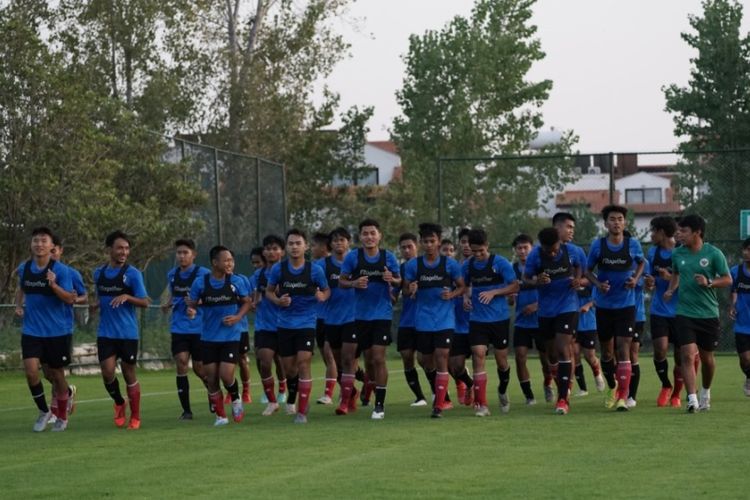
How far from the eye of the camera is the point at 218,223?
109 feet

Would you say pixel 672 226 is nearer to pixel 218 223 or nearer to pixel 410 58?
pixel 218 223

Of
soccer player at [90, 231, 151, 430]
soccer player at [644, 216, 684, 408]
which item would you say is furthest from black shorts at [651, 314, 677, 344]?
soccer player at [90, 231, 151, 430]

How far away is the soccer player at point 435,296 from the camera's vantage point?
55.9 feet

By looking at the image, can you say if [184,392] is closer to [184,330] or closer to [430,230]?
[184,330]

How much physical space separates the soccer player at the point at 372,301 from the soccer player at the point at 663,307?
11.1 feet

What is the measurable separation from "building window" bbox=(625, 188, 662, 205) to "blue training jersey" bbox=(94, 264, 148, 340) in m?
81.4

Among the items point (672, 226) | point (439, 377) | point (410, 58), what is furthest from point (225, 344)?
point (410, 58)

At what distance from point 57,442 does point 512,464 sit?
511 centimetres

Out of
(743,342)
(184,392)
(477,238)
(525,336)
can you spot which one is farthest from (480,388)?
(743,342)

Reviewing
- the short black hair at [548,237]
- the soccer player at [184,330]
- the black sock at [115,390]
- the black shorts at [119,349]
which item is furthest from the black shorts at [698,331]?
the black sock at [115,390]

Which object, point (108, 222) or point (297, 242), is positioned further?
point (108, 222)

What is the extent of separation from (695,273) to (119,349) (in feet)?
20.9

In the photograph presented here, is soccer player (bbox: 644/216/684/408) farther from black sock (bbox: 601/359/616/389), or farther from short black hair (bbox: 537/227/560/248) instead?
short black hair (bbox: 537/227/560/248)

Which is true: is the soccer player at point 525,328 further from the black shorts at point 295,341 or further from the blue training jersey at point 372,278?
the black shorts at point 295,341
